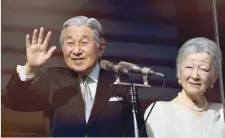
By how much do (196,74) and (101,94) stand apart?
0.52 m

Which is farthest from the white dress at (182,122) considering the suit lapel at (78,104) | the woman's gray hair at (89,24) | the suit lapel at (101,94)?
the woman's gray hair at (89,24)

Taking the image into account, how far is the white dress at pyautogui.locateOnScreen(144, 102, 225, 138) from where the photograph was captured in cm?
319

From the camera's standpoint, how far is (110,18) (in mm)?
3297

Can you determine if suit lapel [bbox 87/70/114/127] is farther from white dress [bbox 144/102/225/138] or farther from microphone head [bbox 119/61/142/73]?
white dress [bbox 144/102/225/138]

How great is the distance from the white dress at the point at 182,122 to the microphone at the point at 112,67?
24 cm

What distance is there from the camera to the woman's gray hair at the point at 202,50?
3299mm

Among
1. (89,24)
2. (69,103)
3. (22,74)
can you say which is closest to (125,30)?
(89,24)

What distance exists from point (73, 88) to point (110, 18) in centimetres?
43

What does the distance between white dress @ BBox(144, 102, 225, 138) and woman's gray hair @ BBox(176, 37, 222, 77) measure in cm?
19

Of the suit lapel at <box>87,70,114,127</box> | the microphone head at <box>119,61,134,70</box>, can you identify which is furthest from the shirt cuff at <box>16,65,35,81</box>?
the microphone head at <box>119,61,134,70</box>

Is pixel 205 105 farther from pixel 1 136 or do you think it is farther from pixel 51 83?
pixel 1 136

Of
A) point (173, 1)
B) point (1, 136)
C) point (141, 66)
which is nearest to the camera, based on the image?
point (1, 136)

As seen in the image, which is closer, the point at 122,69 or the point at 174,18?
the point at 122,69

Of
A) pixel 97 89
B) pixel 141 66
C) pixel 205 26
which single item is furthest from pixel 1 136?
pixel 205 26
